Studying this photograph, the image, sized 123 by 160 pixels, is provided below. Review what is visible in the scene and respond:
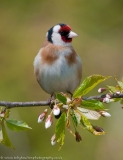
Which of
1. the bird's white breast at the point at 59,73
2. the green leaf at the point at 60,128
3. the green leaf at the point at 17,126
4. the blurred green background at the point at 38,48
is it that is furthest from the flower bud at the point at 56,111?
the blurred green background at the point at 38,48

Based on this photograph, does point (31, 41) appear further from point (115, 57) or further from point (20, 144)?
point (20, 144)

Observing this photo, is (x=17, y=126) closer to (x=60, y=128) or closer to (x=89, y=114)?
(x=60, y=128)

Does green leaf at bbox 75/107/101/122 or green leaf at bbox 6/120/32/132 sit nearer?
green leaf at bbox 75/107/101/122

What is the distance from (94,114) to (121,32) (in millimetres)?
5196

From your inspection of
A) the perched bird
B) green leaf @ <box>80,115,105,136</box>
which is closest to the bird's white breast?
the perched bird

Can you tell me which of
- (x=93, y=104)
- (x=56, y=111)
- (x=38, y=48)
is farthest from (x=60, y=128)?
(x=38, y=48)

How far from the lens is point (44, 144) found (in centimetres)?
495

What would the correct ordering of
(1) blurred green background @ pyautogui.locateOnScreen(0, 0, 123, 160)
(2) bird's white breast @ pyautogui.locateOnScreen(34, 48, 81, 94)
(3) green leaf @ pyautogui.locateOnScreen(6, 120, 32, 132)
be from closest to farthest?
(3) green leaf @ pyautogui.locateOnScreen(6, 120, 32, 132) → (2) bird's white breast @ pyautogui.locateOnScreen(34, 48, 81, 94) → (1) blurred green background @ pyautogui.locateOnScreen(0, 0, 123, 160)

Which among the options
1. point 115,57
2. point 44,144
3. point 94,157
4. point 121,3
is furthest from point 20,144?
point 121,3

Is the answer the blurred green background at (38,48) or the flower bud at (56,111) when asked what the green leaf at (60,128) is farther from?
the blurred green background at (38,48)

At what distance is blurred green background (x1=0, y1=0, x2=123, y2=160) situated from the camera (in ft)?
15.2

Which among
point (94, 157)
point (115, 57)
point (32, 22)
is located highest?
point (32, 22)

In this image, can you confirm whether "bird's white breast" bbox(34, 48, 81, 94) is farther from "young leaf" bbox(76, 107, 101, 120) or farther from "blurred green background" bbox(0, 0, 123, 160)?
"blurred green background" bbox(0, 0, 123, 160)

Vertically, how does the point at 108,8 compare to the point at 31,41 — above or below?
above
